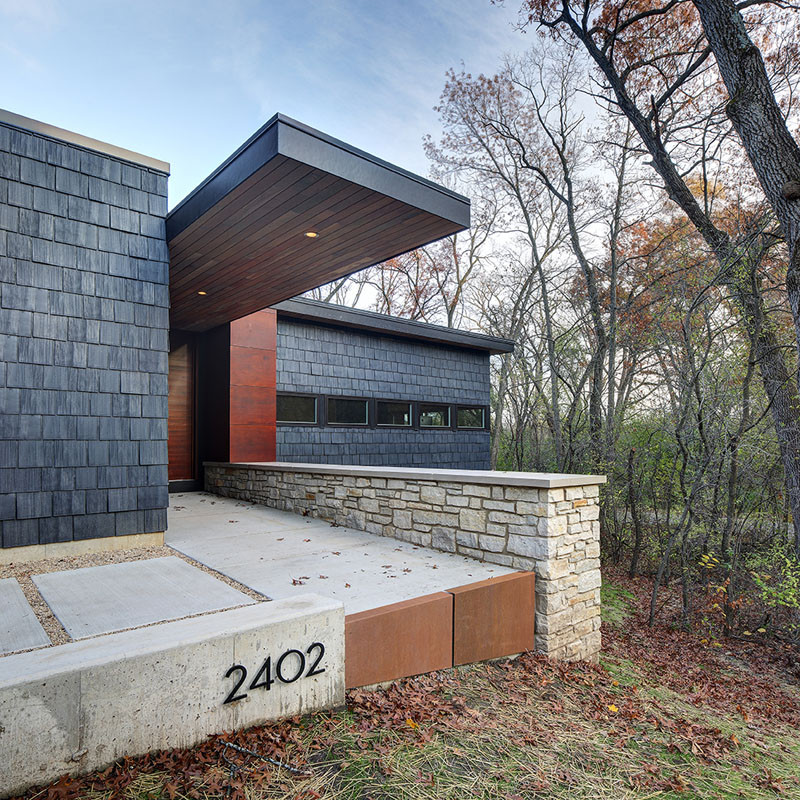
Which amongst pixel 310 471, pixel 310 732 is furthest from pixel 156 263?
pixel 310 732

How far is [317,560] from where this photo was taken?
13.4 ft

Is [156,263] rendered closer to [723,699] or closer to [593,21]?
[723,699]

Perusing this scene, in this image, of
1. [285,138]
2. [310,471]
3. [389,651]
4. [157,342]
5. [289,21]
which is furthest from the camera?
[289,21]

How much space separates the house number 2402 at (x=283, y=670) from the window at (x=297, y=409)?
19.7 ft

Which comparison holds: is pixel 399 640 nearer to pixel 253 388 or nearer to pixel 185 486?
pixel 253 388

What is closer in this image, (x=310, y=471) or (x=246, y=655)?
(x=246, y=655)

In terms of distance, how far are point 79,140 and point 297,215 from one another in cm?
191

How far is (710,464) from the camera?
548 centimetres

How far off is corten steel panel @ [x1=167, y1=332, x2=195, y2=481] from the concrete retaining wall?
645 cm

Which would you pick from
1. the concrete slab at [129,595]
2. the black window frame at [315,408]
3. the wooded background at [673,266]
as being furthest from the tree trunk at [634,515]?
the concrete slab at [129,595]

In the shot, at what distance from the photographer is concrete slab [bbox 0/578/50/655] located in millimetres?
2367

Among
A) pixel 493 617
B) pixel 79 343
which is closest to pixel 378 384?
pixel 79 343

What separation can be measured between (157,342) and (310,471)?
2.30 m

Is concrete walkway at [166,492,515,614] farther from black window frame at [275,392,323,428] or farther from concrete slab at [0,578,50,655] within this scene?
black window frame at [275,392,323,428]
